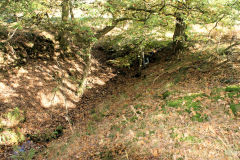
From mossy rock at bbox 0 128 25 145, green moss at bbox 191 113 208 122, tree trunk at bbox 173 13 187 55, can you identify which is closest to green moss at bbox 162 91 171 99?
green moss at bbox 191 113 208 122

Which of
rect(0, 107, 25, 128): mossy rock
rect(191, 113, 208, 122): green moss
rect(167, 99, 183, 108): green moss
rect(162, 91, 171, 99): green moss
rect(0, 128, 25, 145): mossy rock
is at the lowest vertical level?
rect(0, 128, 25, 145): mossy rock

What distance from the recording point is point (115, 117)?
28.5ft

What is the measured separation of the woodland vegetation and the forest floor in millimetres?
43

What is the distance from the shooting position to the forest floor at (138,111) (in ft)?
18.0

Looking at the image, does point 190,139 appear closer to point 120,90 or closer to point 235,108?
point 235,108

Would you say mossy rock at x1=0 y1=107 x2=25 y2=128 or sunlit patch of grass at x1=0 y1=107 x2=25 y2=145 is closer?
sunlit patch of grass at x1=0 y1=107 x2=25 y2=145

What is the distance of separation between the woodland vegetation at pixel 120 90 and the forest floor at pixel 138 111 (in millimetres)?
43

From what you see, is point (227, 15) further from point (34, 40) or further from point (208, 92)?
point (34, 40)

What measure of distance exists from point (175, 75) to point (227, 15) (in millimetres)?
4173

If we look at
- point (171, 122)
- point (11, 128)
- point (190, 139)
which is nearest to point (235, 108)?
point (190, 139)

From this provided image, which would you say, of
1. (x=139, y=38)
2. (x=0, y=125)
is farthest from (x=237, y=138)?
(x=0, y=125)

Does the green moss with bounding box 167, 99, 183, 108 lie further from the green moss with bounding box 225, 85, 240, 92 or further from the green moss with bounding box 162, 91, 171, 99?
the green moss with bounding box 225, 85, 240, 92

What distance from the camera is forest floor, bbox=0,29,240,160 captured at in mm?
5496

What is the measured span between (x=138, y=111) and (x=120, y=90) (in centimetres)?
464
